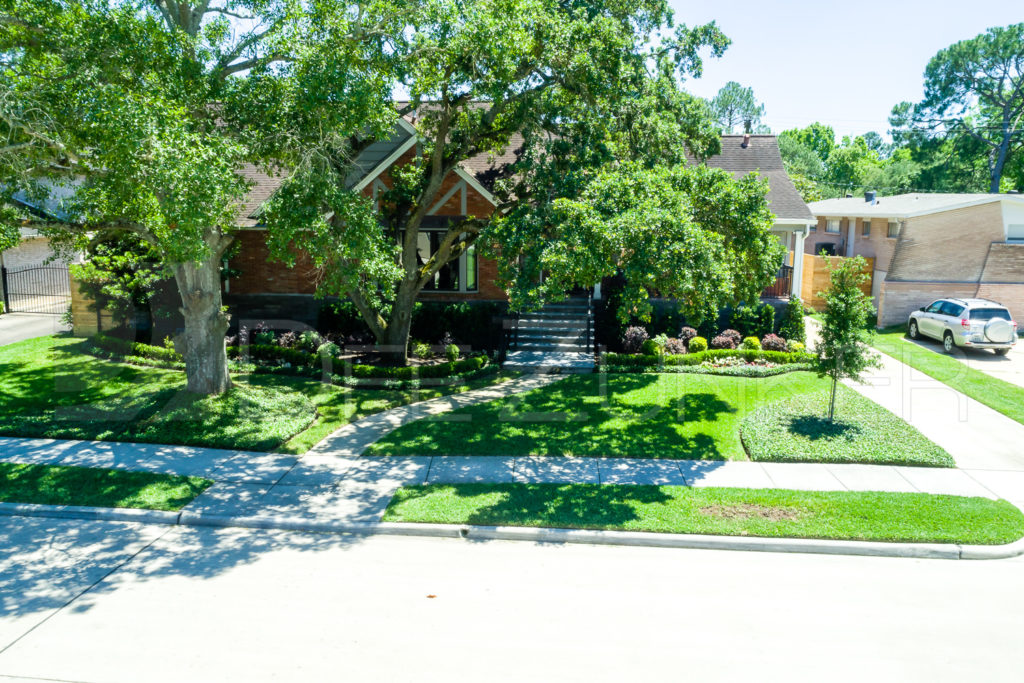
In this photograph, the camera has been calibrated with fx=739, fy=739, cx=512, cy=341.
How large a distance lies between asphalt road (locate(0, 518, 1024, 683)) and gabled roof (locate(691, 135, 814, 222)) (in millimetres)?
14396

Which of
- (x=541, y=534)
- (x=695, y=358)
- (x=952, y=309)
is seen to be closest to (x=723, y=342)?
(x=695, y=358)

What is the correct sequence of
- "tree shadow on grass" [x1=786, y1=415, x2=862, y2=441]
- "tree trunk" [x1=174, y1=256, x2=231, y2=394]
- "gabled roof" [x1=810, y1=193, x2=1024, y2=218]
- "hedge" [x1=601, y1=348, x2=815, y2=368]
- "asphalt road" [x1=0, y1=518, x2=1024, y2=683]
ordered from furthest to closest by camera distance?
"gabled roof" [x1=810, y1=193, x2=1024, y2=218] → "hedge" [x1=601, y1=348, x2=815, y2=368] → "tree trunk" [x1=174, y1=256, x2=231, y2=394] → "tree shadow on grass" [x1=786, y1=415, x2=862, y2=441] → "asphalt road" [x1=0, y1=518, x2=1024, y2=683]

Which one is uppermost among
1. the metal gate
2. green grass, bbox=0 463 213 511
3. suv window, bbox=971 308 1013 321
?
the metal gate

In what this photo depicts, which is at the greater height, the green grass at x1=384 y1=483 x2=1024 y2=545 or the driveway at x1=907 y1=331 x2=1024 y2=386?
the driveway at x1=907 y1=331 x2=1024 y2=386

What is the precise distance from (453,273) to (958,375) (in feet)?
43.4

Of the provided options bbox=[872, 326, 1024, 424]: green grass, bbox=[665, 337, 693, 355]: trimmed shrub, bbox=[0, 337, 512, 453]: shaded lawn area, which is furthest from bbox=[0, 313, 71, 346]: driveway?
bbox=[872, 326, 1024, 424]: green grass

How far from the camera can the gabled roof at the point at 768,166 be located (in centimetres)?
2172

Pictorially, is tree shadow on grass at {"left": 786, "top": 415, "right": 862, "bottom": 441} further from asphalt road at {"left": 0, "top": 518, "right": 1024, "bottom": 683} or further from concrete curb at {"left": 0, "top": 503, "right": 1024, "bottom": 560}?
asphalt road at {"left": 0, "top": 518, "right": 1024, "bottom": 683}

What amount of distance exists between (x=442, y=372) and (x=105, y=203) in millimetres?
7583

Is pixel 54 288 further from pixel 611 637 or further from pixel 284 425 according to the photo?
pixel 611 637

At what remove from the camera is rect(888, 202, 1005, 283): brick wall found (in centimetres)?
2438

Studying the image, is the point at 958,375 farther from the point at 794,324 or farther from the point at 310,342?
the point at 310,342

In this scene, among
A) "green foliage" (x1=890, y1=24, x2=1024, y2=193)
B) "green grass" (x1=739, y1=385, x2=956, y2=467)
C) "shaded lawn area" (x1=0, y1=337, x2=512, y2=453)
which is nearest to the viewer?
"green grass" (x1=739, y1=385, x2=956, y2=467)

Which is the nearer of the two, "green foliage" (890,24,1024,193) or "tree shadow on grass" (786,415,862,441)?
"tree shadow on grass" (786,415,862,441)
